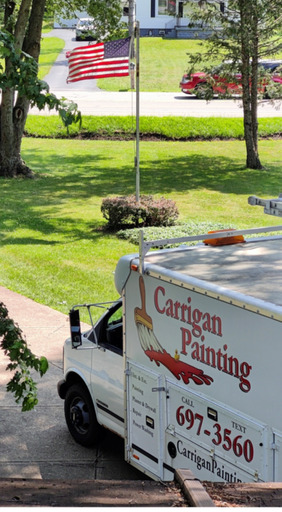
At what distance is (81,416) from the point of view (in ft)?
30.0

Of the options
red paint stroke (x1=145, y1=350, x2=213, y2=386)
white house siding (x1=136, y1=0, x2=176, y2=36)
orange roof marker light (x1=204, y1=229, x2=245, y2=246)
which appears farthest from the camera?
white house siding (x1=136, y1=0, x2=176, y2=36)

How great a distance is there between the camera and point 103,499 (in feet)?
12.8

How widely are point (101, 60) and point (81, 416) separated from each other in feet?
40.9

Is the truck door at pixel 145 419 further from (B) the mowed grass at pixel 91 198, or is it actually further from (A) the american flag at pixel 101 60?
(A) the american flag at pixel 101 60

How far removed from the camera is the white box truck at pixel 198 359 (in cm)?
623

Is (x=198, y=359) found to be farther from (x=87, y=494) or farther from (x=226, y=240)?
(x=87, y=494)

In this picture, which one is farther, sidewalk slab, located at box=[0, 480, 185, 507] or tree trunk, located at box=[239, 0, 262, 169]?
tree trunk, located at box=[239, 0, 262, 169]

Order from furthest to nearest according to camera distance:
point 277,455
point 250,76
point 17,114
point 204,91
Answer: point 204,91 < point 250,76 < point 17,114 < point 277,455

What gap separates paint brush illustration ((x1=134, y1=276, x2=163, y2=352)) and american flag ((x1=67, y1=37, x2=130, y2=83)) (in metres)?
12.7

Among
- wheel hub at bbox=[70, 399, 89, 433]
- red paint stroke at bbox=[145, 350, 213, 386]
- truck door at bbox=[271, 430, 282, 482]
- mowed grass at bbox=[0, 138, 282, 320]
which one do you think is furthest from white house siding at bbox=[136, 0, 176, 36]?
truck door at bbox=[271, 430, 282, 482]

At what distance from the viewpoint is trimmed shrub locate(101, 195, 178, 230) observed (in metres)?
19.6

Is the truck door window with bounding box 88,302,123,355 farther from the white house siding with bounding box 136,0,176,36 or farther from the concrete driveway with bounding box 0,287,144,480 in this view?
the white house siding with bounding box 136,0,176,36

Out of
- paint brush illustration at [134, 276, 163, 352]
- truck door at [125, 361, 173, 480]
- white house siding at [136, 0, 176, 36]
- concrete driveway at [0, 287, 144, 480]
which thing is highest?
white house siding at [136, 0, 176, 36]

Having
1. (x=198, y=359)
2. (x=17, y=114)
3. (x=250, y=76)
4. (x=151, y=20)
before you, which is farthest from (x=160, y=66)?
(x=198, y=359)
